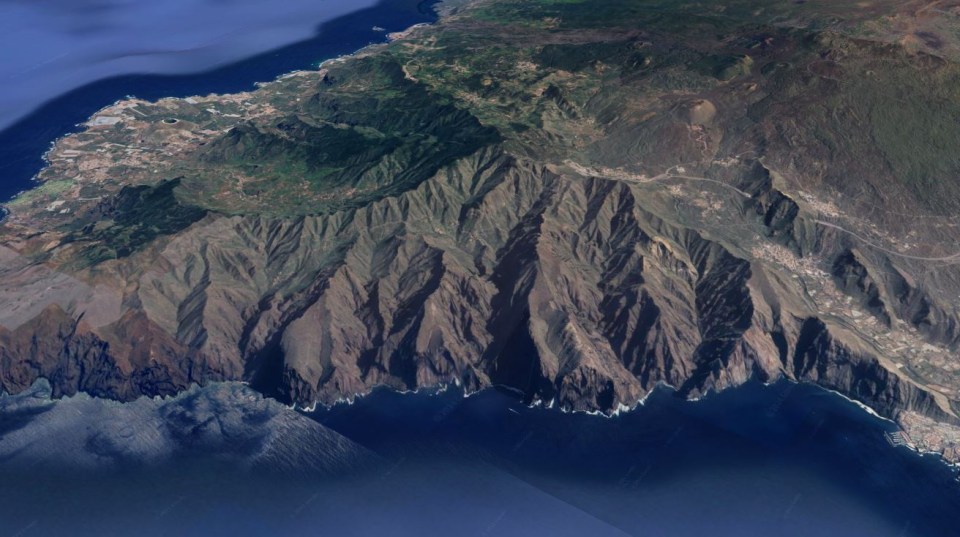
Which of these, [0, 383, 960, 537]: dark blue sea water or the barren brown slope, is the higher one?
the barren brown slope

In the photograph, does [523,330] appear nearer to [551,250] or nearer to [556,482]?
[551,250]

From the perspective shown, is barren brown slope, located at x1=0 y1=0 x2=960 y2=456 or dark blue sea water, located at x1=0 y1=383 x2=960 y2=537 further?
barren brown slope, located at x1=0 y1=0 x2=960 y2=456

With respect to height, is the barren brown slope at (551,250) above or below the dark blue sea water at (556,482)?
above

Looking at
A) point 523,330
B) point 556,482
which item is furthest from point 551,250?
point 556,482

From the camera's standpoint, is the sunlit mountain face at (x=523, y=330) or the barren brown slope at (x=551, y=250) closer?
the sunlit mountain face at (x=523, y=330)
